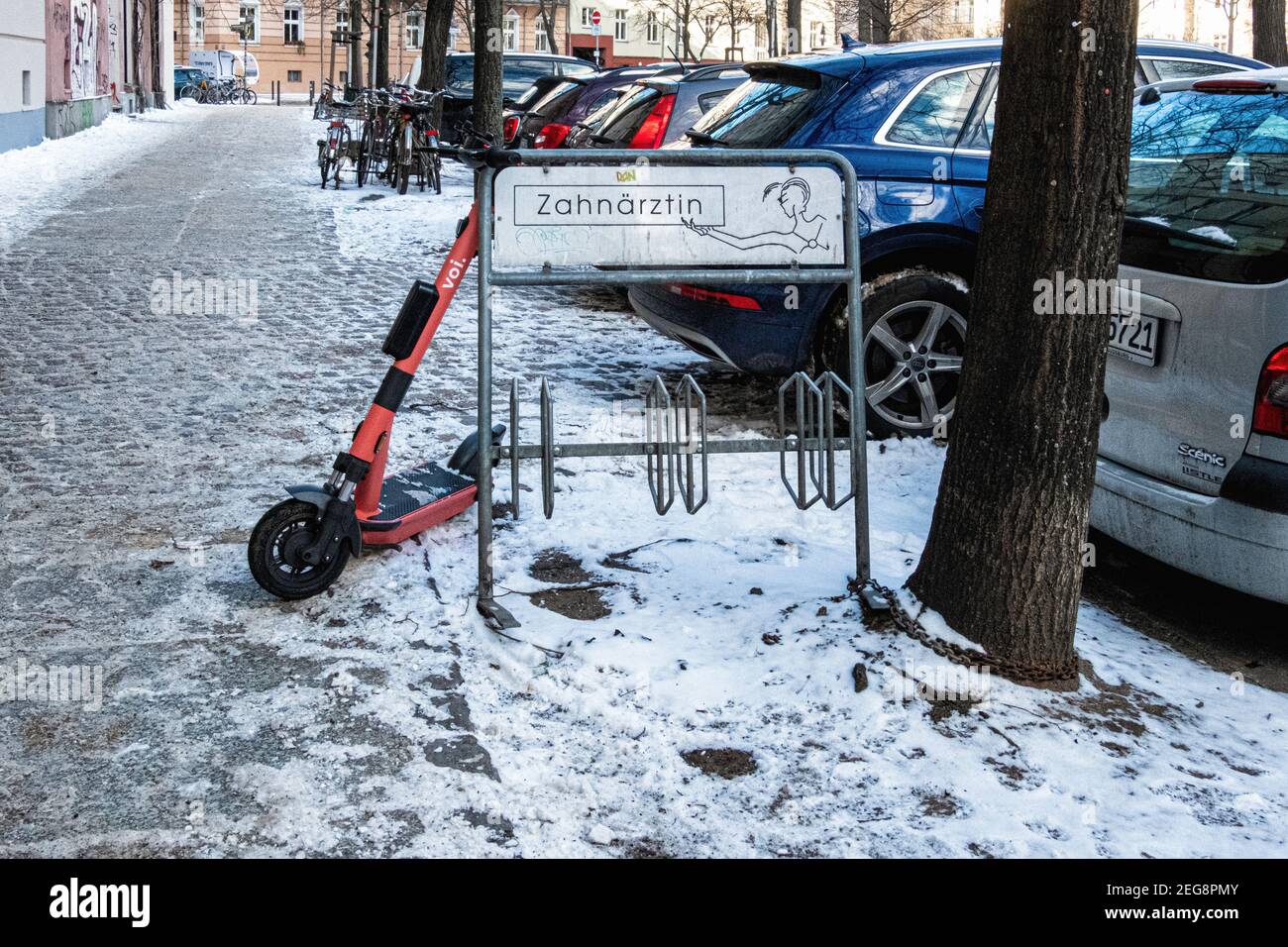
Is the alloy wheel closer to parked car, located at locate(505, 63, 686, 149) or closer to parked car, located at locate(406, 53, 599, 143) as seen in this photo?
parked car, located at locate(505, 63, 686, 149)

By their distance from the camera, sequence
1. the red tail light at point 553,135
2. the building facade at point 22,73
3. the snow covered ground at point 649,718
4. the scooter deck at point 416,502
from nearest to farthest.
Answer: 1. the snow covered ground at point 649,718
2. the scooter deck at point 416,502
3. the red tail light at point 553,135
4. the building facade at point 22,73

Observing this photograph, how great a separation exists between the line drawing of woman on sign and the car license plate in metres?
1.04

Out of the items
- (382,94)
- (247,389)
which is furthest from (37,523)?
(382,94)

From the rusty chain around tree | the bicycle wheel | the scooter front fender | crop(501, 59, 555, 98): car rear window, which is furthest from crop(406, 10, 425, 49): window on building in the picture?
the rusty chain around tree

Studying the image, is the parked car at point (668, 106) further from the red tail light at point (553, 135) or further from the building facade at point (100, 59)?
the building facade at point (100, 59)

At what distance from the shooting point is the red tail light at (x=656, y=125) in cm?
1024

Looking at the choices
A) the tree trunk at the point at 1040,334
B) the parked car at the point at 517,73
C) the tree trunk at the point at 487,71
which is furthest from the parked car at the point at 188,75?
the tree trunk at the point at 1040,334

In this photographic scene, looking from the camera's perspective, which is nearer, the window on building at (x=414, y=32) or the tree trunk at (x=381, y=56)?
the tree trunk at (x=381, y=56)

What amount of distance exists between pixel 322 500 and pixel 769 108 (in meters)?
3.65

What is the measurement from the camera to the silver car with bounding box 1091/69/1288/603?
174 inches

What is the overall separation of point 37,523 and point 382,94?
18.1 metres

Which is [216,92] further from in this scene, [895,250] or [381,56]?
[895,250]

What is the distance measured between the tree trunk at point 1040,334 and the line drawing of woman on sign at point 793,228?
0.58m

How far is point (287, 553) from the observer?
475 cm
